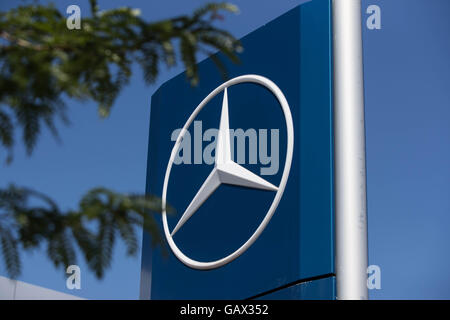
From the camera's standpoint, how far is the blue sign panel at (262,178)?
7930mm

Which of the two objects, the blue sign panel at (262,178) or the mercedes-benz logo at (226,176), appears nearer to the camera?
the blue sign panel at (262,178)

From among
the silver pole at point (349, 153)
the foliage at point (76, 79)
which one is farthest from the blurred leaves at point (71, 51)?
the silver pole at point (349, 153)

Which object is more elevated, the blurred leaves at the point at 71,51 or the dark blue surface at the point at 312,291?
the blurred leaves at the point at 71,51

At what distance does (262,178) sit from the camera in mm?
8797

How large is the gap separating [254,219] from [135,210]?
6.15 metres

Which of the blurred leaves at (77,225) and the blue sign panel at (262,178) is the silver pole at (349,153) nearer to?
the blue sign panel at (262,178)

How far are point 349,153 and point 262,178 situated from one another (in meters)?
1.47

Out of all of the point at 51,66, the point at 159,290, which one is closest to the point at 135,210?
the point at 51,66

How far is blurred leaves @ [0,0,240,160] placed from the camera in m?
2.95

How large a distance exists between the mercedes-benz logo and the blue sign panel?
31 mm

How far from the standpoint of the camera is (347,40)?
8352 millimetres

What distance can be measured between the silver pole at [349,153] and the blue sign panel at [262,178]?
125 mm

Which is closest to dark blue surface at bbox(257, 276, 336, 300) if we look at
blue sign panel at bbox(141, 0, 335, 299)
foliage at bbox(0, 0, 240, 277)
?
blue sign panel at bbox(141, 0, 335, 299)

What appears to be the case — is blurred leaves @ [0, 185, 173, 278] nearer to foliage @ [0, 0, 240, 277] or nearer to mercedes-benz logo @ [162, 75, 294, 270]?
foliage @ [0, 0, 240, 277]
